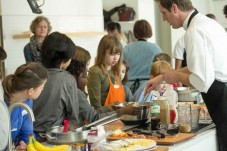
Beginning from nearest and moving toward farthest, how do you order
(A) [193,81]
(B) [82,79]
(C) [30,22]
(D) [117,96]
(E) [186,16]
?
(A) [193,81], (E) [186,16], (B) [82,79], (D) [117,96], (C) [30,22]

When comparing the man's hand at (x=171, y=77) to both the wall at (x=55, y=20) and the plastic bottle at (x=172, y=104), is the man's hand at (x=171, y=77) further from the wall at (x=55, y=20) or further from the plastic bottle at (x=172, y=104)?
the wall at (x=55, y=20)

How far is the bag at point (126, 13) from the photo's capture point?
589 centimetres

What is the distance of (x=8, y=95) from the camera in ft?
7.00

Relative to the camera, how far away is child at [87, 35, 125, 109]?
290 centimetres

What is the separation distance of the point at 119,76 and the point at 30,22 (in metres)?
1.90

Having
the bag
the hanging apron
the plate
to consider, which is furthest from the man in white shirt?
the bag

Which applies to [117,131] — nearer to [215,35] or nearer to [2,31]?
[215,35]

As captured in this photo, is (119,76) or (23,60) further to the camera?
(23,60)

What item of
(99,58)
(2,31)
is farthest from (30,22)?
(99,58)

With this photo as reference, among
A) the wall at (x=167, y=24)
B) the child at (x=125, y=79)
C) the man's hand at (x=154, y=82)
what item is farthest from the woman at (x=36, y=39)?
the wall at (x=167, y=24)

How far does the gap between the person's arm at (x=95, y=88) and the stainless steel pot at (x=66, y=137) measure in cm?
83

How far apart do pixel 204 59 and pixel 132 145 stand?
0.56 metres

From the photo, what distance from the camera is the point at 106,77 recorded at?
9.84ft

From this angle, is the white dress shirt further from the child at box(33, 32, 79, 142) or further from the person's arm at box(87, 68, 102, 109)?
the person's arm at box(87, 68, 102, 109)
